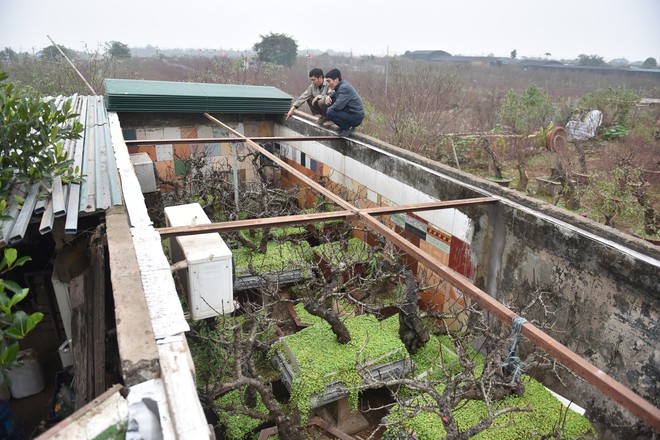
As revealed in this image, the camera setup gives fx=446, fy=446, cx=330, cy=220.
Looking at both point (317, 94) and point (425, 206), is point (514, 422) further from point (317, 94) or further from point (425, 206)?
point (317, 94)

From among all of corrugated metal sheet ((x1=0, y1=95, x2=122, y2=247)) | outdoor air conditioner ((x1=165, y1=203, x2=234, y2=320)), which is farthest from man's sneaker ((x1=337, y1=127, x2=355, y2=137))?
outdoor air conditioner ((x1=165, y1=203, x2=234, y2=320))

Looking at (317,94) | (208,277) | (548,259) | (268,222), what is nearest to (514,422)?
(548,259)

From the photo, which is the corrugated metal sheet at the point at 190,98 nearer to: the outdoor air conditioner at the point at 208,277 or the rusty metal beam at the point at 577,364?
the outdoor air conditioner at the point at 208,277

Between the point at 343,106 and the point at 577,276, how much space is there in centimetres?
437

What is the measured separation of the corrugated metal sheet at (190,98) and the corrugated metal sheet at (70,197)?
3.48 m

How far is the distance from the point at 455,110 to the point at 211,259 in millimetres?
15149

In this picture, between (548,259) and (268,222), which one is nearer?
(268,222)

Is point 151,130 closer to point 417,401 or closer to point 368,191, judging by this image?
point 368,191

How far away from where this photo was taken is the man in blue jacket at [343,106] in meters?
6.91

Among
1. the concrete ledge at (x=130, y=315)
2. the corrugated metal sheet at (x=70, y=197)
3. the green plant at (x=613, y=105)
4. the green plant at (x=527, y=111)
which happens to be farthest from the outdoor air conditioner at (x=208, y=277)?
the green plant at (x=613, y=105)

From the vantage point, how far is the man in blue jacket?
6.91 meters

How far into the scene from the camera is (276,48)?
38906 mm

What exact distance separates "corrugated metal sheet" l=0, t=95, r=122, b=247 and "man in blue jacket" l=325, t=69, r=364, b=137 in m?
3.38

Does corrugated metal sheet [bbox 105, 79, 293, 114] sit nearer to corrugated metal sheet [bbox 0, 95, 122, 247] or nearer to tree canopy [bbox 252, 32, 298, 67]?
corrugated metal sheet [bbox 0, 95, 122, 247]
